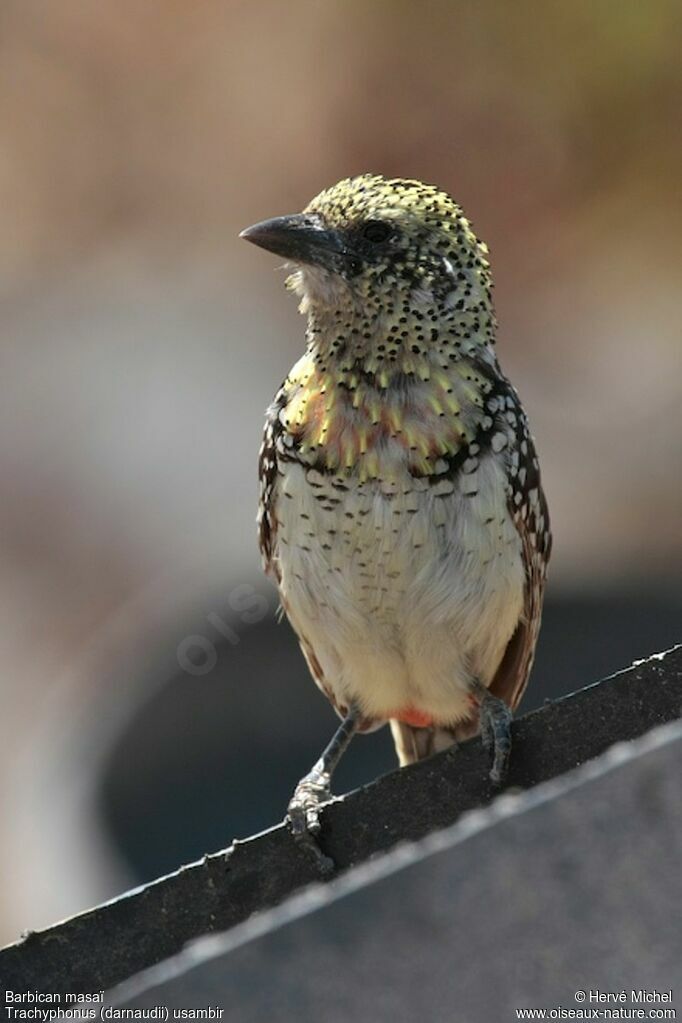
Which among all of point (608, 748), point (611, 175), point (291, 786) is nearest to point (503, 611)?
point (608, 748)

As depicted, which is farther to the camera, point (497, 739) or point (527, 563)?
point (527, 563)

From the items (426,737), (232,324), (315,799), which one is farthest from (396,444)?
(232,324)

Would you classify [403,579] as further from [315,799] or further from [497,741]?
[497,741]

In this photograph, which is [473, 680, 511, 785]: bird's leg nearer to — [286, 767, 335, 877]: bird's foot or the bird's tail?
[286, 767, 335, 877]: bird's foot

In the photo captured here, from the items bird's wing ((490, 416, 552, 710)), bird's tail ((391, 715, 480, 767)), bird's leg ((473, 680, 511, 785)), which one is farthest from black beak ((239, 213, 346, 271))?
bird's tail ((391, 715, 480, 767))

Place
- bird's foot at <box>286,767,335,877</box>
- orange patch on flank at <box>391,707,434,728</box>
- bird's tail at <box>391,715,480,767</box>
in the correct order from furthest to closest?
bird's tail at <box>391,715,480,767</box> < orange patch on flank at <box>391,707,434,728</box> < bird's foot at <box>286,767,335,877</box>

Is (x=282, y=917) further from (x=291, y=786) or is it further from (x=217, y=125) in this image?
(x=217, y=125)
